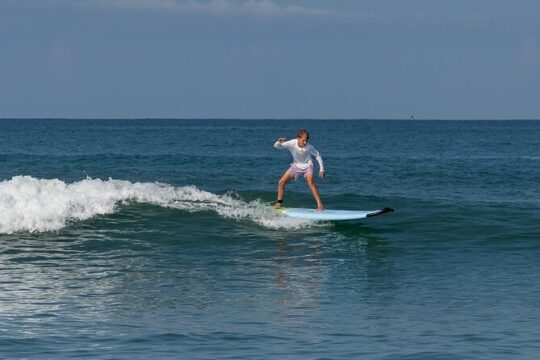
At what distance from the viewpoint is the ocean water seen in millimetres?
10812

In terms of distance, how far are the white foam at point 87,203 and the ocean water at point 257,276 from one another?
0.15 feet

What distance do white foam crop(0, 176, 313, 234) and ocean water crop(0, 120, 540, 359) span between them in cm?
5

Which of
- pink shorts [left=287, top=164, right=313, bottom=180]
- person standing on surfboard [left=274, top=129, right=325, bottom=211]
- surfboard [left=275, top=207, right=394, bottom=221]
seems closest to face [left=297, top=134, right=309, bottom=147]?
person standing on surfboard [left=274, top=129, right=325, bottom=211]

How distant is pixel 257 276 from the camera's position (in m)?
15.4

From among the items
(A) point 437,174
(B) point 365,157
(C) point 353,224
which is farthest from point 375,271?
(B) point 365,157

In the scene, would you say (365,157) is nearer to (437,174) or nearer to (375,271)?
(437,174)

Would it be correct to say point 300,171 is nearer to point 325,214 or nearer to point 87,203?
point 325,214

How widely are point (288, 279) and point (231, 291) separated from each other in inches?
53.0

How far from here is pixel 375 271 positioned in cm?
1630

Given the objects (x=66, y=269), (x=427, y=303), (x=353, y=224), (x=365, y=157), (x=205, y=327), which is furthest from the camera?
(x=365, y=157)

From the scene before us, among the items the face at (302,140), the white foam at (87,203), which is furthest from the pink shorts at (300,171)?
the white foam at (87,203)

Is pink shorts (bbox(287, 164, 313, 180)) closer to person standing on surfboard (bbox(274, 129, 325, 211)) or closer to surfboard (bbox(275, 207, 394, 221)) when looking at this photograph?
person standing on surfboard (bbox(274, 129, 325, 211))

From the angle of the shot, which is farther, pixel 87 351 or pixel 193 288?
pixel 193 288

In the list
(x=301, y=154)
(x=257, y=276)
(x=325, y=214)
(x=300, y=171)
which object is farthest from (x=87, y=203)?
(x=257, y=276)
